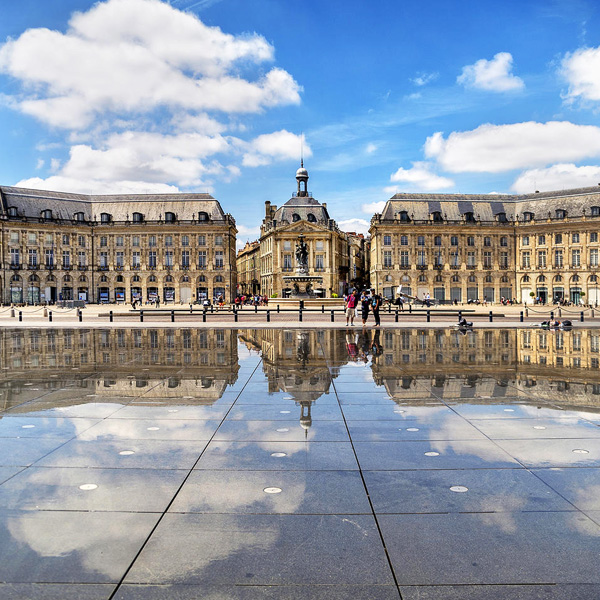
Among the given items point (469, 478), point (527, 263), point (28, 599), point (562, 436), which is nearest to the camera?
point (28, 599)

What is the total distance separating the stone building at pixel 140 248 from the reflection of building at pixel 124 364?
6259 centimetres

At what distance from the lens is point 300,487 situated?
5859 millimetres

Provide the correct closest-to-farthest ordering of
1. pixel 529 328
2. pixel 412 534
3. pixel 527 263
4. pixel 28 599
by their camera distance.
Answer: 1. pixel 28 599
2. pixel 412 534
3. pixel 529 328
4. pixel 527 263

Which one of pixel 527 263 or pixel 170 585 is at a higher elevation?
pixel 527 263

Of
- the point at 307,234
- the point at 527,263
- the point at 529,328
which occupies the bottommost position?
the point at 529,328

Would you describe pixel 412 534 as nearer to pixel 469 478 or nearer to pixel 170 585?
pixel 469 478

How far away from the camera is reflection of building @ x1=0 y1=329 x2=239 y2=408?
1109 cm

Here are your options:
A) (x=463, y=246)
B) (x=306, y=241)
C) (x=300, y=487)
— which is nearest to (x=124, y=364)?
(x=300, y=487)

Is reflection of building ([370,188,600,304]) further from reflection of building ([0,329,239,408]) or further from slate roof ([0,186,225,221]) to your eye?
reflection of building ([0,329,239,408])

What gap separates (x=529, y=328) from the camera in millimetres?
28844

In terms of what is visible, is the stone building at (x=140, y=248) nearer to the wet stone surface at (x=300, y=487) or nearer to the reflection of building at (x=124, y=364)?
the reflection of building at (x=124, y=364)

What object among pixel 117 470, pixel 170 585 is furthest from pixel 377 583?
pixel 117 470

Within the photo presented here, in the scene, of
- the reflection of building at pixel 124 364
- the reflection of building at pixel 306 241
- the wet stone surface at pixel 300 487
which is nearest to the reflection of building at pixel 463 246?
the reflection of building at pixel 306 241

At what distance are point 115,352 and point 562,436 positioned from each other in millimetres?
13961
